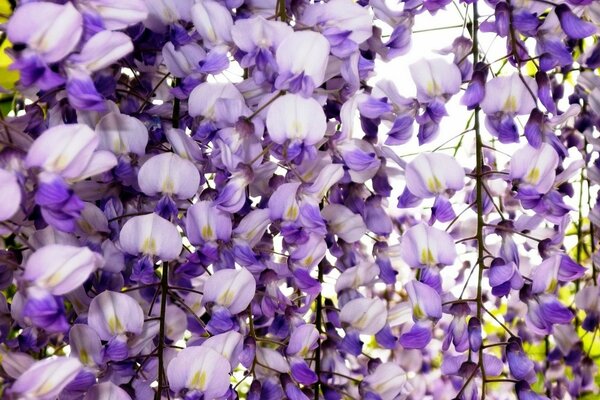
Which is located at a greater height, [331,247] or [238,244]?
[238,244]

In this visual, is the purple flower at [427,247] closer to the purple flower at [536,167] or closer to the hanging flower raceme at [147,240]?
the purple flower at [536,167]

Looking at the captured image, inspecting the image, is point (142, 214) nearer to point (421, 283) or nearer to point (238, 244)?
point (238, 244)

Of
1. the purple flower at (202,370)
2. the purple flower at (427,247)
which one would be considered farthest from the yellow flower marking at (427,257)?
the purple flower at (202,370)

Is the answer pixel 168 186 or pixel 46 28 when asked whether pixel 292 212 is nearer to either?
pixel 168 186

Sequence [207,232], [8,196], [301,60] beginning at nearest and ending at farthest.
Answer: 1. [8,196]
2. [301,60]
3. [207,232]

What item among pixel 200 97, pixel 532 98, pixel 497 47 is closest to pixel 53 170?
pixel 200 97

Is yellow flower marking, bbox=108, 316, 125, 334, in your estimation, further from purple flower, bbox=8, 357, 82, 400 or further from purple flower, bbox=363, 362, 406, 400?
purple flower, bbox=363, 362, 406, 400

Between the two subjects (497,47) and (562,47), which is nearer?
(562,47)

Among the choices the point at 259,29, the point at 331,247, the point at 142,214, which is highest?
the point at 259,29

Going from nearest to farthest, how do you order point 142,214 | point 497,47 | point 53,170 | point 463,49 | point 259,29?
point 53,170 < point 259,29 < point 142,214 < point 463,49 < point 497,47

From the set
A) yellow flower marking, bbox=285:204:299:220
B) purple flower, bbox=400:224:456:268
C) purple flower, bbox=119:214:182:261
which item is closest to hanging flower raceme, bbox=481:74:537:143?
purple flower, bbox=400:224:456:268

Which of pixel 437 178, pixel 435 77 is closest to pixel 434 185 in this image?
pixel 437 178
